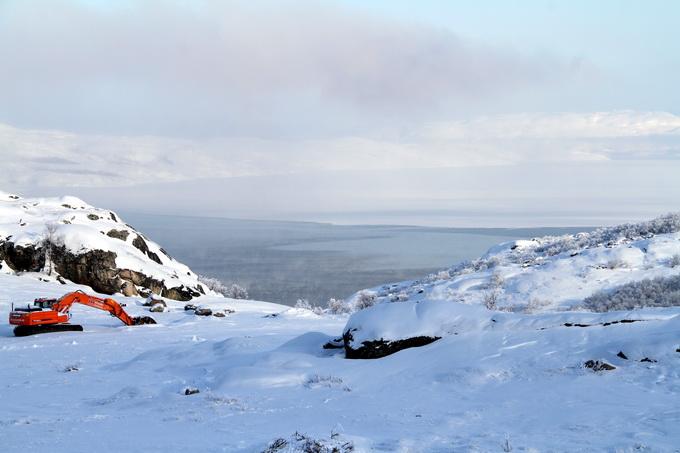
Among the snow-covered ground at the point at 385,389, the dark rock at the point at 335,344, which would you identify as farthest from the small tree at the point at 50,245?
the dark rock at the point at 335,344

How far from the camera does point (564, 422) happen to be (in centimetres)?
852

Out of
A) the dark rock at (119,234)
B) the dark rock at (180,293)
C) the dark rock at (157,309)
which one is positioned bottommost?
the dark rock at (180,293)

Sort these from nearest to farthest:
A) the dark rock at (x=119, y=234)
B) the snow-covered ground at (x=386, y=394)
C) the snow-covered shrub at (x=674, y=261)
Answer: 1. the snow-covered ground at (x=386, y=394)
2. the snow-covered shrub at (x=674, y=261)
3. the dark rock at (x=119, y=234)

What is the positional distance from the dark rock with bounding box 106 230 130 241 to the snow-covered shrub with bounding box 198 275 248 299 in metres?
23.5

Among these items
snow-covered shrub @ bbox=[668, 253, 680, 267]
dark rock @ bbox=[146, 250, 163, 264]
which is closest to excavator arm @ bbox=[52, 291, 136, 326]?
dark rock @ bbox=[146, 250, 163, 264]

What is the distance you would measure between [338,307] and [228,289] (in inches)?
1437

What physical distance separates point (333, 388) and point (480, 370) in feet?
9.57

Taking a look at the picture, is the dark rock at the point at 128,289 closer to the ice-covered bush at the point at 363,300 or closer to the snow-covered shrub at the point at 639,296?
the ice-covered bush at the point at 363,300

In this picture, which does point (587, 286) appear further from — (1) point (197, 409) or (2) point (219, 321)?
(1) point (197, 409)

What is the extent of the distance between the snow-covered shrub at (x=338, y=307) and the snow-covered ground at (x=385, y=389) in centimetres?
2374

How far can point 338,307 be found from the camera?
45531 mm

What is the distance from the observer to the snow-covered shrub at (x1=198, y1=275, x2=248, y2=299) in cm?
7406

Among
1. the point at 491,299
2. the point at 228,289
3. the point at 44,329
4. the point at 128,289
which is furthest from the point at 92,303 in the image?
the point at 228,289

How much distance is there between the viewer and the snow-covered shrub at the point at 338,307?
43375mm
